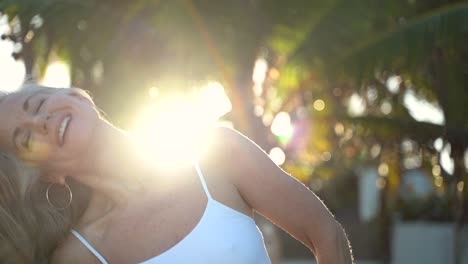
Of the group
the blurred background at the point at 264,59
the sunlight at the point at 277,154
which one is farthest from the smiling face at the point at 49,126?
the sunlight at the point at 277,154

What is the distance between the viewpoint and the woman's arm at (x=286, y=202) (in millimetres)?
1791

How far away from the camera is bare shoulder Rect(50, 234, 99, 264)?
1.77 meters

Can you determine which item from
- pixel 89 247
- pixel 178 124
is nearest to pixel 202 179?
pixel 89 247

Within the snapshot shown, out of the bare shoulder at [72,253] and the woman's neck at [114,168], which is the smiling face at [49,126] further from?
the bare shoulder at [72,253]

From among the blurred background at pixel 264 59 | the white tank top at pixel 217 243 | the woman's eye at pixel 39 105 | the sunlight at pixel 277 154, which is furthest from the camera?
the sunlight at pixel 277 154

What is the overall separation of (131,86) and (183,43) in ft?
2.26

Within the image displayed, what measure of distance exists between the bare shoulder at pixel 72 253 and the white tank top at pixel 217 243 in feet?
0.05

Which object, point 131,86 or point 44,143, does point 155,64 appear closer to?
point 131,86

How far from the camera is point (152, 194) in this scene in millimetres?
1898

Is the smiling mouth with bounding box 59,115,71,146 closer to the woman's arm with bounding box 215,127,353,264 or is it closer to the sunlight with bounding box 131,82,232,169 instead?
the sunlight with bounding box 131,82,232,169

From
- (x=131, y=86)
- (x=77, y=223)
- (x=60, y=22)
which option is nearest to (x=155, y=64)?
(x=131, y=86)

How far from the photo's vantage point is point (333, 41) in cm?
818

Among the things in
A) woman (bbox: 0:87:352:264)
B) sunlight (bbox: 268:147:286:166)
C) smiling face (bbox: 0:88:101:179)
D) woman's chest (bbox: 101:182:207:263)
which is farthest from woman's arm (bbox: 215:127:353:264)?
sunlight (bbox: 268:147:286:166)

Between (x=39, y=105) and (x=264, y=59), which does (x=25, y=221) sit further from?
(x=264, y=59)
